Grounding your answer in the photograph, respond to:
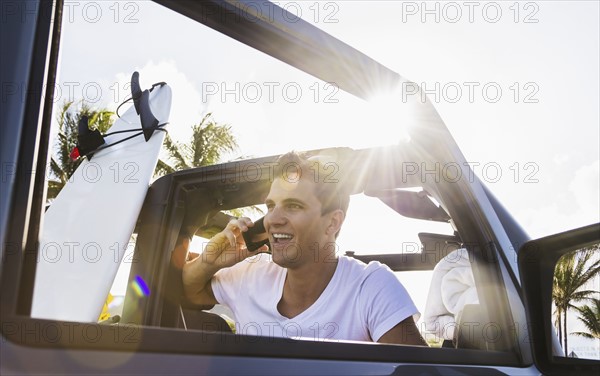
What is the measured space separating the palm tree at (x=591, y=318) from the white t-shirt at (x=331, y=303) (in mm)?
672

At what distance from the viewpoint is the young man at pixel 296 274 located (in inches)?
88.4

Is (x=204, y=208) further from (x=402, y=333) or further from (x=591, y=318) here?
(x=591, y=318)

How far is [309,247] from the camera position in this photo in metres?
2.70

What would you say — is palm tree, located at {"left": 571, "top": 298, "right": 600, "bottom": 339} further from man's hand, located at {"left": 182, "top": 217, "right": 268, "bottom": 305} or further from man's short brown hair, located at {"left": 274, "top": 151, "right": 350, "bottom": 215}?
man's hand, located at {"left": 182, "top": 217, "right": 268, "bottom": 305}

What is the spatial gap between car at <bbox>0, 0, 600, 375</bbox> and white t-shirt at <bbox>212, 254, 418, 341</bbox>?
0.20 m

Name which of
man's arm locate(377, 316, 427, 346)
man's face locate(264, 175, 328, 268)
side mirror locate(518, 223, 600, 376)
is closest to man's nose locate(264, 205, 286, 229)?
man's face locate(264, 175, 328, 268)

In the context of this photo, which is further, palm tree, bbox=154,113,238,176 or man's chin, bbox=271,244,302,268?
palm tree, bbox=154,113,238,176

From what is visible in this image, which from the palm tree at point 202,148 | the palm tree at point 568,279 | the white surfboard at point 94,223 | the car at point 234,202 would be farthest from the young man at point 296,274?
the palm tree at point 202,148

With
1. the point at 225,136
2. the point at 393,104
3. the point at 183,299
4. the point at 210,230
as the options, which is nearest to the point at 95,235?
the point at 183,299

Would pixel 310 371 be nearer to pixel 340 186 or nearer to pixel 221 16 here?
pixel 221 16

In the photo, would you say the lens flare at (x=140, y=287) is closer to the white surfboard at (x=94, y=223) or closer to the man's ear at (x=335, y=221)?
the white surfboard at (x=94, y=223)

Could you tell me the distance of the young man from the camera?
2244 mm

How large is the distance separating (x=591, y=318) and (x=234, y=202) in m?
1.76

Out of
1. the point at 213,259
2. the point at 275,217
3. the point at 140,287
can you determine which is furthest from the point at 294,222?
the point at 140,287
